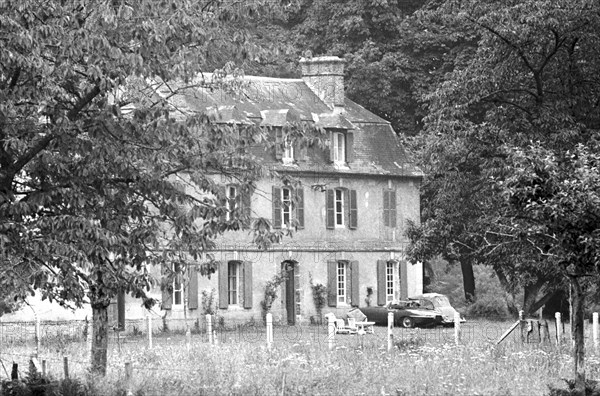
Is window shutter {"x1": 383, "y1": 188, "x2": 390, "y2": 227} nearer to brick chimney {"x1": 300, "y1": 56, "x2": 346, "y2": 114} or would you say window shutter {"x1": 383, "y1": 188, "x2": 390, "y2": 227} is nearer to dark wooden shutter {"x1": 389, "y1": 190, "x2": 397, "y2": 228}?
dark wooden shutter {"x1": 389, "y1": 190, "x2": 397, "y2": 228}

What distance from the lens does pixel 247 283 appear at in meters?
49.3

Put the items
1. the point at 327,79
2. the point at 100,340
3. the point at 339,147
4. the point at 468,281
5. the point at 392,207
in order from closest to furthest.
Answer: the point at 100,340 → the point at 339,147 → the point at 392,207 → the point at 327,79 → the point at 468,281

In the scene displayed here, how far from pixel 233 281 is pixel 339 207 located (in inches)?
212

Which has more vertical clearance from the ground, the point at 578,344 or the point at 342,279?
the point at 342,279

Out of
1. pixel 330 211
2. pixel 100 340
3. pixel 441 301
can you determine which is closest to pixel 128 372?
pixel 100 340

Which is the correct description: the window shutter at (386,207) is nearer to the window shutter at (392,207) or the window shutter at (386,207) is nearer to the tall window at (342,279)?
the window shutter at (392,207)

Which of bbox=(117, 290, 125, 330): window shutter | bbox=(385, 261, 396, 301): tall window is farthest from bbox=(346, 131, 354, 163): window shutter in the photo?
bbox=(117, 290, 125, 330): window shutter

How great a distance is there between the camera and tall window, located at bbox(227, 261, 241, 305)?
4928 centimetres

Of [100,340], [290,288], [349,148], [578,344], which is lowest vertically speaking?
[578,344]

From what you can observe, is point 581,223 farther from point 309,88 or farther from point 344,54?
point 344,54

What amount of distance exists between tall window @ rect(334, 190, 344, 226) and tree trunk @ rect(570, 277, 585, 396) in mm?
28978

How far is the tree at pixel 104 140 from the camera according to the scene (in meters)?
18.2

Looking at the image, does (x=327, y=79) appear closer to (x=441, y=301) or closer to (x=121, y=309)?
(x=441, y=301)

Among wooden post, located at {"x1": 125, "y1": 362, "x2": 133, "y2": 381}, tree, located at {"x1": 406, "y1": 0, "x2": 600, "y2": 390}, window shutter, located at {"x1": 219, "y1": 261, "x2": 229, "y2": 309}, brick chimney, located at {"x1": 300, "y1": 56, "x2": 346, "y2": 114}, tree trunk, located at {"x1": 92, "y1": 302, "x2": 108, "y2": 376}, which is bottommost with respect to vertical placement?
wooden post, located at {"x1": 125, "y1": 362, "x2": 133, "y2": 381}
